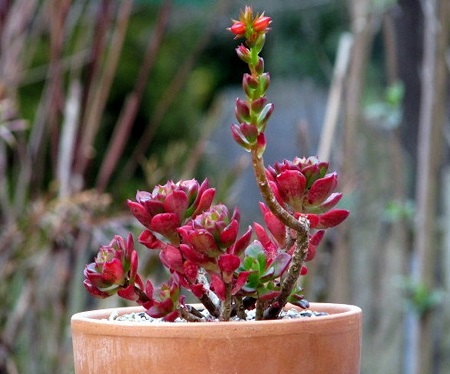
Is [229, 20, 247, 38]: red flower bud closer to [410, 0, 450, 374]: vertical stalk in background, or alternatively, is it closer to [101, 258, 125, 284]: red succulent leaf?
[101, 258, 125, 284]: red succulent leaf

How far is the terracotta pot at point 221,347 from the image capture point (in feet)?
2.56

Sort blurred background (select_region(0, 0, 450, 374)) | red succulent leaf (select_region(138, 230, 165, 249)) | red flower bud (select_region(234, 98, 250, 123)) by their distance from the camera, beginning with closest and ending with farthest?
red flower bud (select_region(234, 98, 250, 123))
red succulent leaf (select_region(138, 230, 165, 249))
blurred background (select_region(0, 0, 450, 374))

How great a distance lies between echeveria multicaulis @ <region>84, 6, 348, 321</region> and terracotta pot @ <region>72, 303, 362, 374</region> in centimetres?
4

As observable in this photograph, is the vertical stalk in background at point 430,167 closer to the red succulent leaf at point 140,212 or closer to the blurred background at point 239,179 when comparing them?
the blurred background at point 239,179

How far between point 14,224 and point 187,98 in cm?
361

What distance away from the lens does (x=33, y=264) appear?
226 cm

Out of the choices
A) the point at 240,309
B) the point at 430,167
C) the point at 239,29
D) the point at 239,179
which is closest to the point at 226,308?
the point at 240,309

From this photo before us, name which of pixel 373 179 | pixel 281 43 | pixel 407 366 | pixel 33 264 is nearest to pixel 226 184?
pixel 33 264

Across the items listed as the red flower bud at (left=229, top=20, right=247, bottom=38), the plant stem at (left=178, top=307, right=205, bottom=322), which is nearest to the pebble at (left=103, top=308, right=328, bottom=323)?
the plant stem at (left=178, top=307, right=205, bottom=322)

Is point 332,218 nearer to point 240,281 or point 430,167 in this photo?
point 240,281

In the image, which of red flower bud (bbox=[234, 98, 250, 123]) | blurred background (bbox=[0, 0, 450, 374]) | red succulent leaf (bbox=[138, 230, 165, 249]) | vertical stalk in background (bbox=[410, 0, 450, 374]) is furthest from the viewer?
vertical stalk in background (bbox=[410, 0, 450, 374])

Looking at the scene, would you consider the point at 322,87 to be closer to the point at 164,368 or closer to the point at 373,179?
the point at 373,179

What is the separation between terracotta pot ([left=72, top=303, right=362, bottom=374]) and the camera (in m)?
0.78

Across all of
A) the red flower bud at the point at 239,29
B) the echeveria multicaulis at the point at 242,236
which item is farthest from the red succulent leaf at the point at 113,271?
the red flower bud at the point at 239,29
